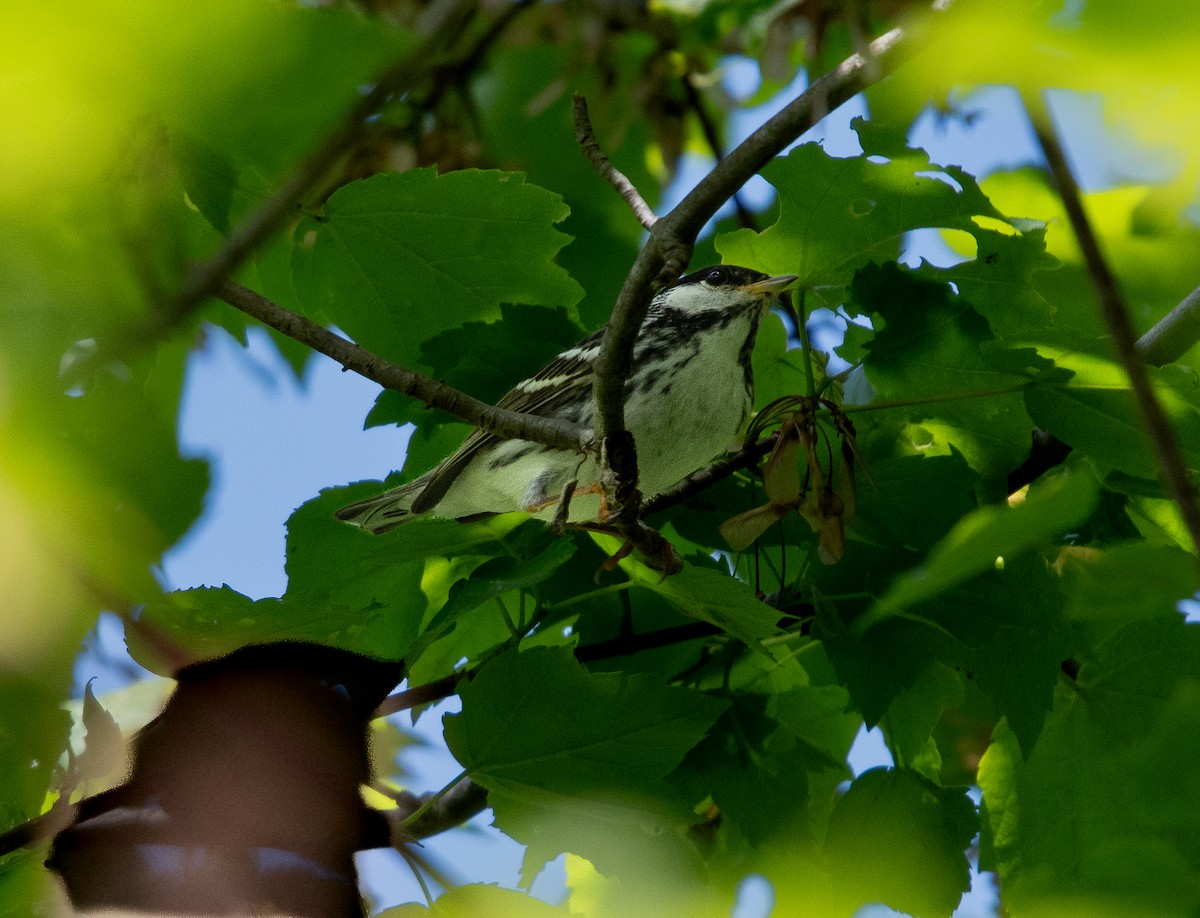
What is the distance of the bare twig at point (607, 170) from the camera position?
168 centimetres

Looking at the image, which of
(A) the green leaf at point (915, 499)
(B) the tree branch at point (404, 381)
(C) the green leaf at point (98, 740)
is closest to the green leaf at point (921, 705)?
(A) the green leaf at point (915, 499)

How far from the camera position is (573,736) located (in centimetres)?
148

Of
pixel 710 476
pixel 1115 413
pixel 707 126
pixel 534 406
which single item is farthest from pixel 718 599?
pixel 707 126

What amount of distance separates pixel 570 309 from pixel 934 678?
0.85 meters

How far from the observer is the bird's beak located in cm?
199

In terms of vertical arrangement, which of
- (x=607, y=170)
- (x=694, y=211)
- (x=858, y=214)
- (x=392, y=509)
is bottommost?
(x=694, y=211)

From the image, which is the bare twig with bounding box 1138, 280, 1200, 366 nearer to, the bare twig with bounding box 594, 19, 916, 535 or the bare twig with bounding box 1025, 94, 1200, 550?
the bare twig with bounding box 594, 19, 916, 535

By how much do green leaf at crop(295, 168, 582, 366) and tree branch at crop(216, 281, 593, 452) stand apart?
0.35 meters

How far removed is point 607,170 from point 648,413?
0.91 m

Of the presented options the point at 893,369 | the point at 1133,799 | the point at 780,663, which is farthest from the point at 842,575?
the point at 1133,799

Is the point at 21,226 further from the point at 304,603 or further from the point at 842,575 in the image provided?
the point at 842,575

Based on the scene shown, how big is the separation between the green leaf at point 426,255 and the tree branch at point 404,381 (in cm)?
35

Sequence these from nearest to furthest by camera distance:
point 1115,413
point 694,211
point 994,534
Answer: point 994,534 → point 694,211 → point 1115,413

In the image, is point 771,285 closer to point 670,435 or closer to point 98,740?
point 670,435
